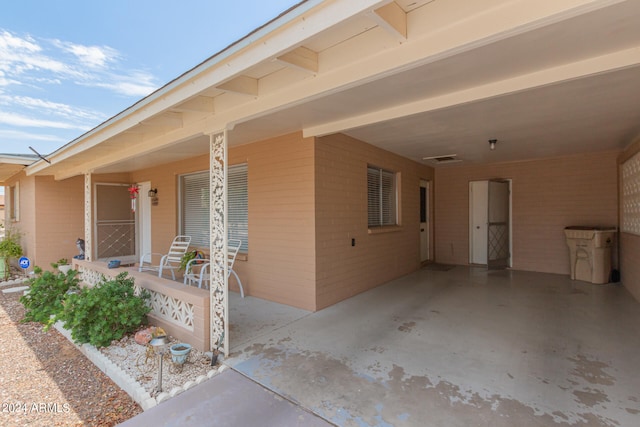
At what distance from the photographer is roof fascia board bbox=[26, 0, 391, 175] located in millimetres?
1554

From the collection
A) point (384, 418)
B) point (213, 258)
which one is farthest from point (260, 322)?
point (384, 418)

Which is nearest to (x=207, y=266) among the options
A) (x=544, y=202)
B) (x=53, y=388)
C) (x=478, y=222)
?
(x=53, y=388)

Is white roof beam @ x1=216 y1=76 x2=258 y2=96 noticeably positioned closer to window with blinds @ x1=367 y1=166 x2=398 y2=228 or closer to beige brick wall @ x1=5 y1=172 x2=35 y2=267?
window with blinds @ x1=367 y1=166 x2=398 y2=228

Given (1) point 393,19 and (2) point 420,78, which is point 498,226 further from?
(1) point 393,19

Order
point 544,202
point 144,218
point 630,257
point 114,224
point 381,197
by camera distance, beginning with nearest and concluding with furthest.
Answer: point 630,257
point 381,197
point 544,202
point 144,218
point 114,224

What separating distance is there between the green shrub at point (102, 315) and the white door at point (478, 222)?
6839 millimetres

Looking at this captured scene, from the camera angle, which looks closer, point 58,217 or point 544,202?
point 544,202

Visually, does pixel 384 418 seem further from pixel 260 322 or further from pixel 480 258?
pixel 480 258

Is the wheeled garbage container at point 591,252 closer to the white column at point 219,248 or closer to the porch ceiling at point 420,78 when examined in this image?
the porch ceiling at point 420,78

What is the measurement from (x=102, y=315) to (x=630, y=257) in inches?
285

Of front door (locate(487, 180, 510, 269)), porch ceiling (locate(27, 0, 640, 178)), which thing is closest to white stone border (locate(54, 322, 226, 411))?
porch ceiling (locate(27, 0, 640, 178))

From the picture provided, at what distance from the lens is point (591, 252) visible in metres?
5.50

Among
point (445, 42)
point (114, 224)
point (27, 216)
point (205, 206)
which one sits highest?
point (445, 42)

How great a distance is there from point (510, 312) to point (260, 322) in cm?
319
